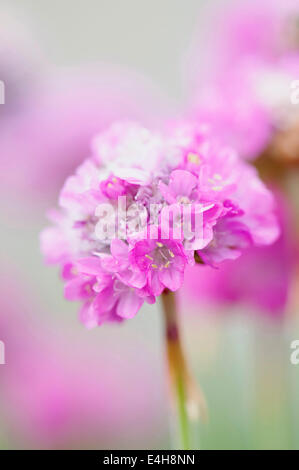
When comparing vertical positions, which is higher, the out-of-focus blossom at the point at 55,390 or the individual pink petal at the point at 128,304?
the individual pink petal at the point at 128,304

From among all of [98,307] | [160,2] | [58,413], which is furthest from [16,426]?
[160,2]

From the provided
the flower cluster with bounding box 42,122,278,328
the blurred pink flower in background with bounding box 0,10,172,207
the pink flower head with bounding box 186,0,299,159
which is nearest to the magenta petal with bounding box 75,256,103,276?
the flower cluster with bounding box 42,122,278,328

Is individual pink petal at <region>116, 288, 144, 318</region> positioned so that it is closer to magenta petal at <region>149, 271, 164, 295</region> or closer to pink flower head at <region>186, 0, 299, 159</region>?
magenta petal at <region>149, 271, 164, 295</region>

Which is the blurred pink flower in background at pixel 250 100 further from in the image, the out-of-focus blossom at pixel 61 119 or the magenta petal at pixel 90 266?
the magenta petal at pixel 90 266

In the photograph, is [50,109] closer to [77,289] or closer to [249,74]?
[249,74]

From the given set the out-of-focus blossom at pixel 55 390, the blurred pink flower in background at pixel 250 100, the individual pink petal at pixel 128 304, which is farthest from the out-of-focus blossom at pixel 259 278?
the individual pink petal at pixel 128 304

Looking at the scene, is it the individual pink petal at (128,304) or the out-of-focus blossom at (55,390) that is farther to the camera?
the out-of-focus blossom at (55,390)
